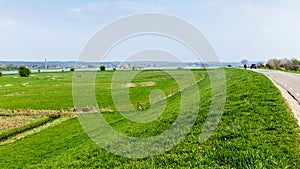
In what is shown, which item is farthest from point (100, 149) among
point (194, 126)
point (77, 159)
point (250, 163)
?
point (250, 163)

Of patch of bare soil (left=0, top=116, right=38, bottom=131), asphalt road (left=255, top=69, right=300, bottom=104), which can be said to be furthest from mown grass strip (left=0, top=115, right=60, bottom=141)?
asphalt road (left=255, top=69, right=300, bottom=104)

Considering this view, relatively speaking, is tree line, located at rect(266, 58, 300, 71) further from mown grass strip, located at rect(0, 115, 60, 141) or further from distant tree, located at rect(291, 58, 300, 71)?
mown grass strip, located at rect(0, 115, 60, 141)

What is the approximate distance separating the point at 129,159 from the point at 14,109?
2765cm

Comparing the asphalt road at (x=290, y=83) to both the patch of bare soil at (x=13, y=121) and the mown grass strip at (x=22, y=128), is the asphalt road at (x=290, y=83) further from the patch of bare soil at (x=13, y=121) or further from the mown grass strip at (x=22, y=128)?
the patch of bare soil at (x=13, y=121)

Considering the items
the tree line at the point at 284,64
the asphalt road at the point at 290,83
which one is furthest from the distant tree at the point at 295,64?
the asphalt road at the point at 290,83

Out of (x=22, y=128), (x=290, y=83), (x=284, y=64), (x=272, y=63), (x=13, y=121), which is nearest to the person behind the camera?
(x=290, y=83)

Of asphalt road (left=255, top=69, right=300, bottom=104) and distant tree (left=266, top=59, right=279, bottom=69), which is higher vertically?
distant tree (left=266, top=59, right=279, bottom=69)

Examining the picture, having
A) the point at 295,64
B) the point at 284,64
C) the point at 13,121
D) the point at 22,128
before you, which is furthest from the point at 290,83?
the point at 284,64

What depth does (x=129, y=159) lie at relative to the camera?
33.2ft

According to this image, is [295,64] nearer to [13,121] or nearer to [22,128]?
[13,121]

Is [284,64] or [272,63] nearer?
[284,64]

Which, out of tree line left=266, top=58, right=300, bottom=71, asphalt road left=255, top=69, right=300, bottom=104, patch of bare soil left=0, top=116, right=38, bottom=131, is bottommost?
patch of bare soil left=0, top=116, right=38, bottom=131

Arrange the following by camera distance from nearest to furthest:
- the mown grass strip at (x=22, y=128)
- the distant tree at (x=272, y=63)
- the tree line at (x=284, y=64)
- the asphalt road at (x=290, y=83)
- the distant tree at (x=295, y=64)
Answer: the asphalt road at (x=290, y=83), the mown grass strip at (x=22, y=128), the distant tree at (x=295, y=64), the tree line at (x=284, y=64), the distant tree at (x=272, y=63)

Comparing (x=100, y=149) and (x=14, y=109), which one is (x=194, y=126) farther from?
(x=14, y=109)
